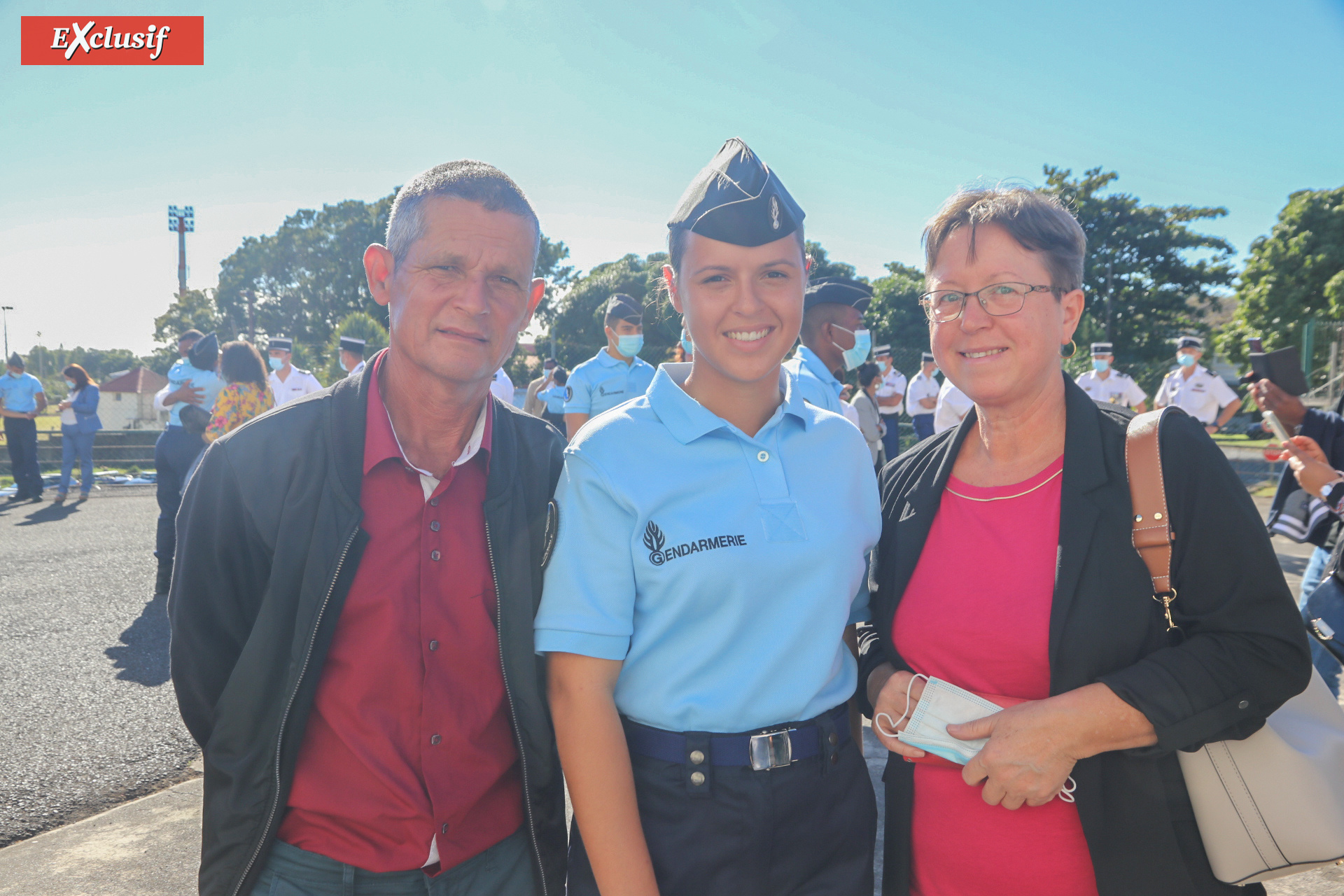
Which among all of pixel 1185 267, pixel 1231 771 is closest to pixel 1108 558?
pixel 1231 771

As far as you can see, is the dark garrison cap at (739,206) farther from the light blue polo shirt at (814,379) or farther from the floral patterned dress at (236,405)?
the floral patterned dress at (236,405)

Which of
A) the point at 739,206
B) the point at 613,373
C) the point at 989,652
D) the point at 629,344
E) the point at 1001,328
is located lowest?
the point at 989,652

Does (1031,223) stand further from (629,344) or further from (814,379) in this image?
(629,344)

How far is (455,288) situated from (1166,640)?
177cm

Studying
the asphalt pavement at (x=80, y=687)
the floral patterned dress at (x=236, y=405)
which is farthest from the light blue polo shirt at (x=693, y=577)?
the floral patterned dress at (x=236, y=405)

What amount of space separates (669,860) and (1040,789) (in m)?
0.75

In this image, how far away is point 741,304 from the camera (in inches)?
68.1

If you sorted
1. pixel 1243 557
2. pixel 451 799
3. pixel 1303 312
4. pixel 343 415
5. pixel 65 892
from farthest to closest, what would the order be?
pixel 1303 312, pixel 65 892, pixel 343 415, pixel 451 799, pixel 1243 557

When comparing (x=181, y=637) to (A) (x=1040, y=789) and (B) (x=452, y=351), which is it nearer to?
(B) (x=452, y=351)

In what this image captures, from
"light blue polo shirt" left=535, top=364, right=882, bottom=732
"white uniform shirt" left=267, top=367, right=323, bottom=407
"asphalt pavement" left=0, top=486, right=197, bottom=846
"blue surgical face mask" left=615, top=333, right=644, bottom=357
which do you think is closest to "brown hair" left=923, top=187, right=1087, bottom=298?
"light blue polo shirt" left=535, top=364, right=882, bottom=732

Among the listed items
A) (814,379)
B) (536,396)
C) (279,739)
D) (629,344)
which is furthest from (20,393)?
(279,739)

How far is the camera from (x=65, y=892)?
9.29ft

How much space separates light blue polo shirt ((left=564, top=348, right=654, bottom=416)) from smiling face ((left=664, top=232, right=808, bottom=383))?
5.38 meters

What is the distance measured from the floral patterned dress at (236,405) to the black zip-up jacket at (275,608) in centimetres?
530
